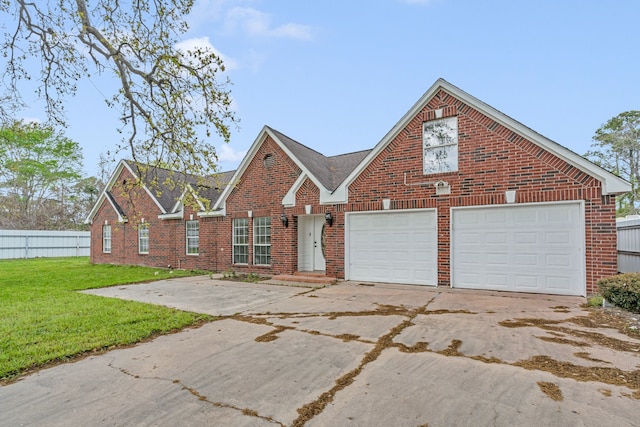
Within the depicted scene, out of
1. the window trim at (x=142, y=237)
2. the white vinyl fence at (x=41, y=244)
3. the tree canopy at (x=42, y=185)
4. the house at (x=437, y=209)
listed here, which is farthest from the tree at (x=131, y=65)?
the tree canopy at (x=42, y=185)

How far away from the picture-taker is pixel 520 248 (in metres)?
8.34

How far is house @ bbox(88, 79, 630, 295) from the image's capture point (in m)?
7.85

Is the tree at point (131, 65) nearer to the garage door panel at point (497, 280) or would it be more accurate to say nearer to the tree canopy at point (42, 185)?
the garage door panel at point (497, 280)

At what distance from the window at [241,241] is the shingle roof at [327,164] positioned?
3.46m

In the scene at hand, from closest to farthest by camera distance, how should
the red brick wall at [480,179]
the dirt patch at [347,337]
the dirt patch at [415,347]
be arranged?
1. the dirt patch at [415,347]
2. the dirt patch at [347,337]
3. the red brick wall at [480,179]

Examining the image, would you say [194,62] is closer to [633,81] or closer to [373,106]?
[373,106]

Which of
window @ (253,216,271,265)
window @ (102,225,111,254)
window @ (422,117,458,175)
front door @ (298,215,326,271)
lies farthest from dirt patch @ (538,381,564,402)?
window @ (102,225,111,254)

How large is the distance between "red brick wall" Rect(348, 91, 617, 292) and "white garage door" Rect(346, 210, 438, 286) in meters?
0.30

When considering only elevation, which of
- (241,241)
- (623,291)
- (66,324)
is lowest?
(66,324)

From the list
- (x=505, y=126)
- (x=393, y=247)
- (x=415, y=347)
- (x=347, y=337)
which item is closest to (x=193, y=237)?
(x=393, y=247)

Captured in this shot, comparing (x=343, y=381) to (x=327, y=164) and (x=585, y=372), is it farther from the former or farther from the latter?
(x=327, y=164)

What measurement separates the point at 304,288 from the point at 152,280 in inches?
242

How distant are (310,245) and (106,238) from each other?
46.0 feet

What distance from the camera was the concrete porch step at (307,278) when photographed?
10.4 metres
